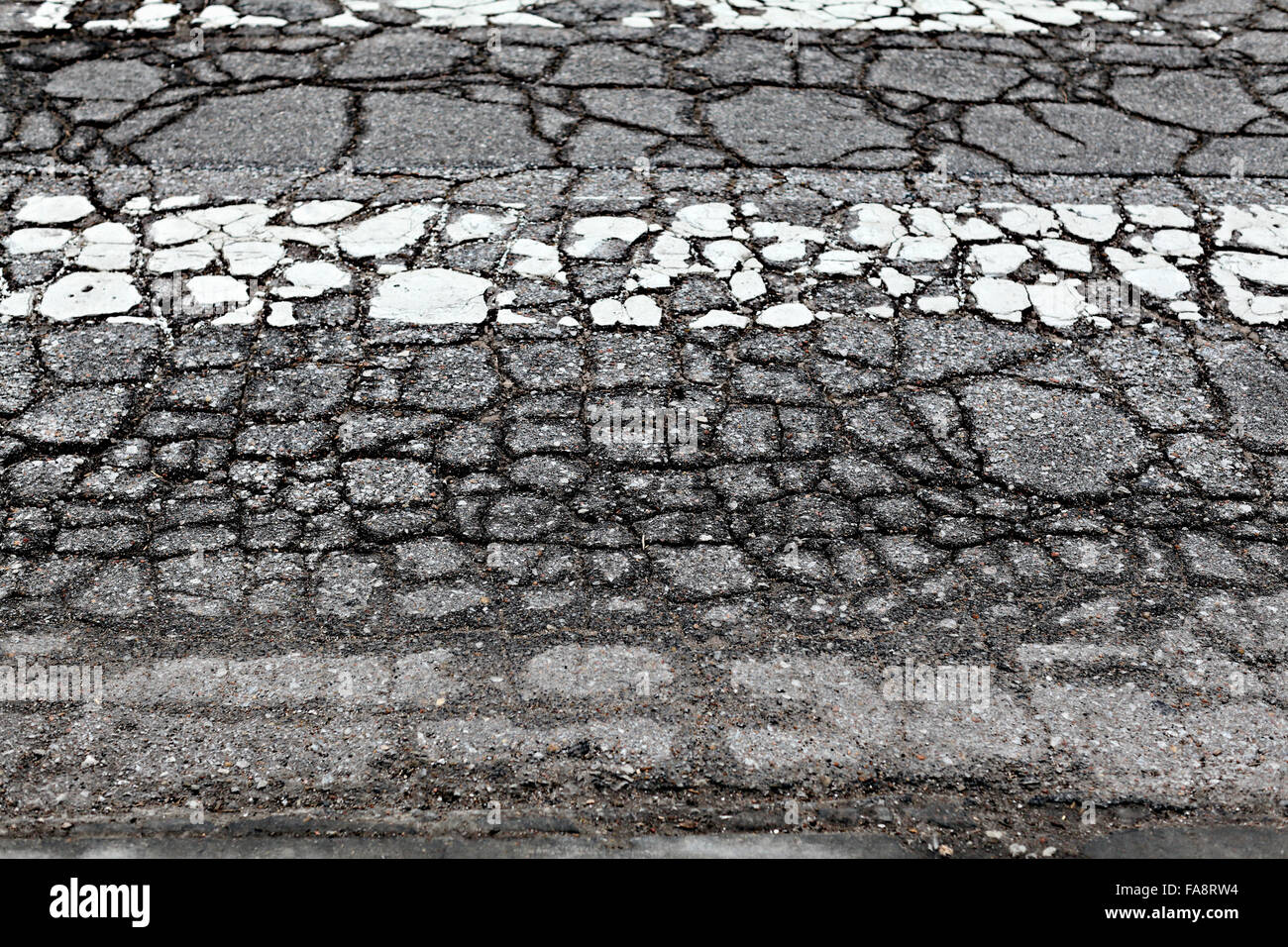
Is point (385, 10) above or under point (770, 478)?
above

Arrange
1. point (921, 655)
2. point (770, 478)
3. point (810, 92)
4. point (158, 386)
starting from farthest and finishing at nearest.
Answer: point (810, 92), point (158, 386), point (770, 478), point (921, 655)

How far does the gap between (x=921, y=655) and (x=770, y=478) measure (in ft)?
2.11

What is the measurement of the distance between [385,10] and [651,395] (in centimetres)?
302

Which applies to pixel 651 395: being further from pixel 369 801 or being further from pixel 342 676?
pixel 369 801

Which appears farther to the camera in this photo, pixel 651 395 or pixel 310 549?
pixel 651 395

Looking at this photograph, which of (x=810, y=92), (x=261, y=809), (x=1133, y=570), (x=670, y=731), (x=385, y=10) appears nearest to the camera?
(x=261, y=809)

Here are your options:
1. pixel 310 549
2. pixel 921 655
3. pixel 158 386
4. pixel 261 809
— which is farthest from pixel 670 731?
pixel 158 386

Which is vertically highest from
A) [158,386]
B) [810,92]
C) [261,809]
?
[810,92]

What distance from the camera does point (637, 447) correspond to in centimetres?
300

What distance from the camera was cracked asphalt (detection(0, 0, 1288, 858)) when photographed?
2244 millimetres

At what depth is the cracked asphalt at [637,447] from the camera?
88.4 inches

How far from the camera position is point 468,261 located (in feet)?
11.9

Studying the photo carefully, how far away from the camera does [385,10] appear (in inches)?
204

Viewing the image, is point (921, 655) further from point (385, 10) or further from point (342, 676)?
point (385, 10)
